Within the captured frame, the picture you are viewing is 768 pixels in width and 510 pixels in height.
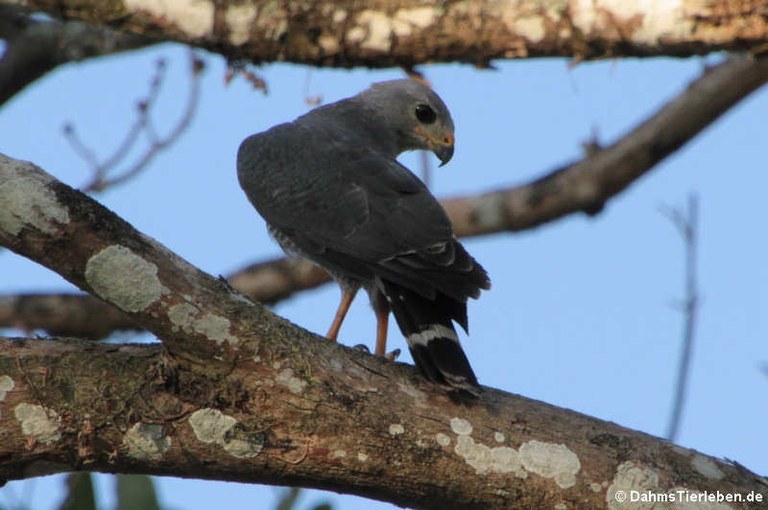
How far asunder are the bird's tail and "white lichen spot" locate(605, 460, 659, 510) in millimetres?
539

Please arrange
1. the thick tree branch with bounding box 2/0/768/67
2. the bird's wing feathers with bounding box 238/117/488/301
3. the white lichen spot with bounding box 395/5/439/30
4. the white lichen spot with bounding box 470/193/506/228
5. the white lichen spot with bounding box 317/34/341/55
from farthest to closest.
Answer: the white lichen spot with bounding box 470/193/506/228, the white lichen spot with bounding box 317/34/341/55, the white lichen spot with bounding box 395/5/439/30, the thick tree branch with bounding box 2/0/768/67, the bird's wing feathers with bounding box 238/117/488/301

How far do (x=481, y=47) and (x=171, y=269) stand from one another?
220 centimetres

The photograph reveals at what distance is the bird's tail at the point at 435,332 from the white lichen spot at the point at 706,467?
0.78 metres

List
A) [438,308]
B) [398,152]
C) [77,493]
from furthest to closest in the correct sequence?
[398,152], [77,493], [438,308]

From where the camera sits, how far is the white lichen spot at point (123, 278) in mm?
3611

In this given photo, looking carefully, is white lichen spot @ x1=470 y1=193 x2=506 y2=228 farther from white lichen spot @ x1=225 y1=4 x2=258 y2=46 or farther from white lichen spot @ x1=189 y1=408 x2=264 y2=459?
white lichen spot @ x1=189 y1=408 x2=264 y2=459

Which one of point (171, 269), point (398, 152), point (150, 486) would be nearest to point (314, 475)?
point (171, 269)

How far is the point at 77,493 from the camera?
4984 millimetres

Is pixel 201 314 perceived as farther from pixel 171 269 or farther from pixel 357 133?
pixel 357 133

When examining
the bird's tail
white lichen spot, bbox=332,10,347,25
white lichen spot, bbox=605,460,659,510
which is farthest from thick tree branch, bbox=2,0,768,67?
white lichen spot, bbox=605,460,659,510

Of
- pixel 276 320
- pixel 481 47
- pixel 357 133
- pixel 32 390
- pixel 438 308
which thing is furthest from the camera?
pixel 357 133

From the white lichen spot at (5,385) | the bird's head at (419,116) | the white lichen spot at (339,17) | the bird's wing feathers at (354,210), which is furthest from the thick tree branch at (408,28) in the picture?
the white lichen spot at (5,385)

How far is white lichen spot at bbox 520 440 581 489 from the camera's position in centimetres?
383

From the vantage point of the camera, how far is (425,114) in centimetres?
630
